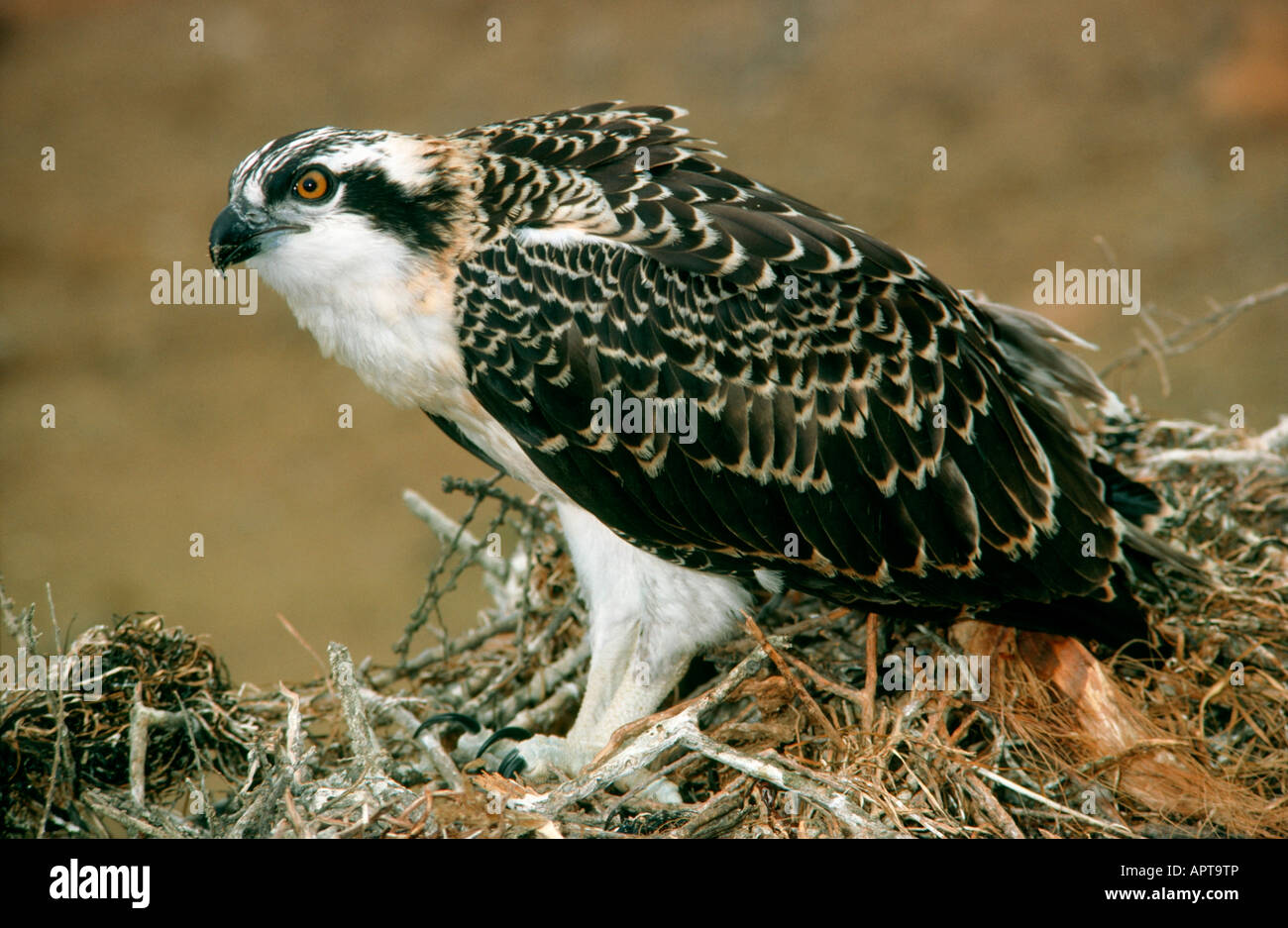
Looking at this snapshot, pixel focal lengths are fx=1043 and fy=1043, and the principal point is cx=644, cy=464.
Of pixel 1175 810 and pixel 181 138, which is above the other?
pixel 181 138

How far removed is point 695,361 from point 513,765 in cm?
147

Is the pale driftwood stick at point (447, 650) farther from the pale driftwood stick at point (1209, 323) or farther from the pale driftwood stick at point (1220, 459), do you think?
the pale driftwood stick at point (1209, 323)

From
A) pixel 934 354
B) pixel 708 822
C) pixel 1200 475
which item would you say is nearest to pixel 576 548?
pixel 708 822

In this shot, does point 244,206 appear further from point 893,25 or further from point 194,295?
point 893,25

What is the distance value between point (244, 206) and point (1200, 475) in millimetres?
3672

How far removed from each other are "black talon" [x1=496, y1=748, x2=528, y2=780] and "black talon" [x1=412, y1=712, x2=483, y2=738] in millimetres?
233

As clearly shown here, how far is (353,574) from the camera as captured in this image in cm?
839

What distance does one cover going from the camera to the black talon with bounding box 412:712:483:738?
11.1 ft

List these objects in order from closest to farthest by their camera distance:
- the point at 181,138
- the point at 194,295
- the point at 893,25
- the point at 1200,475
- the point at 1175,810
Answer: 1. the point at 1175,810
2. the point at 194,295
3. the point at 1200,475
4. the point at 181,138
5. the point at 893,25

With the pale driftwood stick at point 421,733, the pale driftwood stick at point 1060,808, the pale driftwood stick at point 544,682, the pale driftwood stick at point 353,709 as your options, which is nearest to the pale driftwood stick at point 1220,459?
the pale driftwood stick at point 1060,808

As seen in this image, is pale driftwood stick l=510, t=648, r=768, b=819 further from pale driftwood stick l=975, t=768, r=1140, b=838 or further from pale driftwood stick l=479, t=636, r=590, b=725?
pale driftwood stick l=479, t=636, r=590, b=725

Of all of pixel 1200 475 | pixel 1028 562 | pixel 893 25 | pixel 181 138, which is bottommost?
pixel 1028 562

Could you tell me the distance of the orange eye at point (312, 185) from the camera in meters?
3.02

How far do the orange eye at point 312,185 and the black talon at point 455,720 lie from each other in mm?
1679
